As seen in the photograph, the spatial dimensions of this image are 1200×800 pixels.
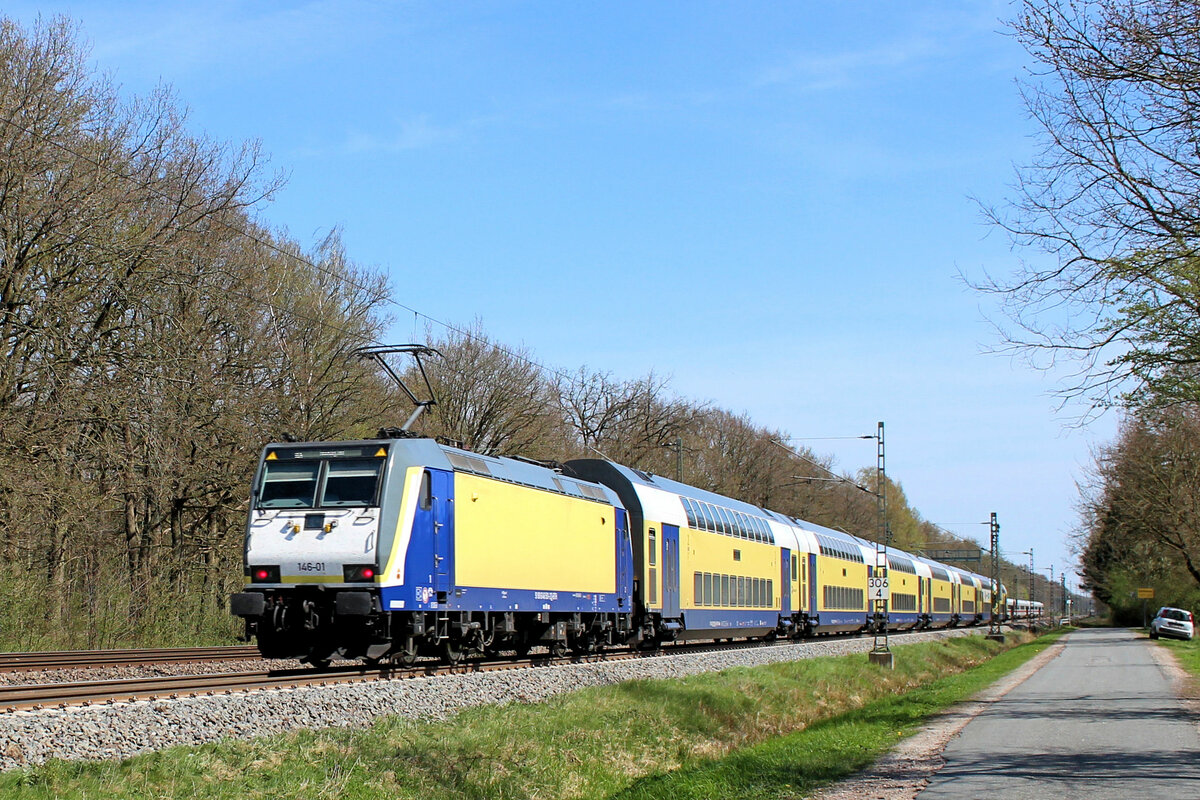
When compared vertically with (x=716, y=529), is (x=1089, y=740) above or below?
below

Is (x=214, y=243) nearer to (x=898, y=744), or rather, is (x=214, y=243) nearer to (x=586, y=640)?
(x=586, y=640)

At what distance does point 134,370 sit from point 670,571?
12.7m

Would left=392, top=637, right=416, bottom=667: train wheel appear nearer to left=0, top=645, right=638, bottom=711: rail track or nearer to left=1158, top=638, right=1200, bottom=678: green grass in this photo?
left=0, top=645, right=638, bottom=711: rail track

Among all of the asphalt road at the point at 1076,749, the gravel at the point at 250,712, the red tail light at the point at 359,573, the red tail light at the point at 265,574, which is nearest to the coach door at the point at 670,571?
the gravel at the point at 250,712

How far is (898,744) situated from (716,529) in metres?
15.3

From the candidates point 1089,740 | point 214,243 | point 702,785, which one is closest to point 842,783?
point 702,785

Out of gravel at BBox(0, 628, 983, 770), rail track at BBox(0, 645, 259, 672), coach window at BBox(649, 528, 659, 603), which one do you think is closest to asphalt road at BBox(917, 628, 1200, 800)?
gravel at BBox(0, 628, 983, 770)

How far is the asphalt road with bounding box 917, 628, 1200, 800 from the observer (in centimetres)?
1124

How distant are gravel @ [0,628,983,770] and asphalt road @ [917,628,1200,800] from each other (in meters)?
5.95

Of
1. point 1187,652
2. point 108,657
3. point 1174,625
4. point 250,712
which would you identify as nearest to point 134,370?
point 108,657

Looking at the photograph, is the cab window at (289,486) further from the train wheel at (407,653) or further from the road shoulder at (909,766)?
the road shoulder at (909,766)

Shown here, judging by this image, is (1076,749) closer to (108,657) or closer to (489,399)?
(108,657)

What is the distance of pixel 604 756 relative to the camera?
14656mm

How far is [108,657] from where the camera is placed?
2130 centimetres
